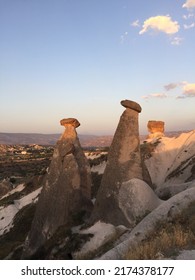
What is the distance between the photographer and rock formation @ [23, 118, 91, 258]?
2039 cm

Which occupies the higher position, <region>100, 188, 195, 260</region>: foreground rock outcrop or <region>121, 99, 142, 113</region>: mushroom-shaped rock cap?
<region>121, 99, 142, 113</region>: mushroom-shaped rock cap

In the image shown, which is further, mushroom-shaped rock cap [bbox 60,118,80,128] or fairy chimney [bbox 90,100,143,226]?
mushroom-shaped rock cap [bbox 60,118,80,128]

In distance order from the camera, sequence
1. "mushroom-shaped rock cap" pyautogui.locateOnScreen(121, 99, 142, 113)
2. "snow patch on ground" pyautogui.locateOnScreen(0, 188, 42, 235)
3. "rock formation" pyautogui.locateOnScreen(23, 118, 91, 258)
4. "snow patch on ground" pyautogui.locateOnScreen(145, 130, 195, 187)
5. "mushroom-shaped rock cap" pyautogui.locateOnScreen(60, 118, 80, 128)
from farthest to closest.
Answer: "snow patch on ground" pyautogui.locateOnScreen(0, 188, 42, 235), "snow patch on ground" pyautogui.locateOnScreen(145, 130, 195, 187), "mushroom-shaped rock cap" pyautogui.locateOnScreen(60, 118, 80, 128), "rock formation" pyautogui.locateOnScreen(23, 118, 91, 258), "mushroom-shaped rock cap" pyautogui.locateOnScreen(121, 99, 142, 113)

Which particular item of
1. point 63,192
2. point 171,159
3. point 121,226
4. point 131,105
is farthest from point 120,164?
point 171,159

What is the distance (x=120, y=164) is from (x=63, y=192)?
4062 mm

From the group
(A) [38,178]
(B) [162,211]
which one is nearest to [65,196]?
(B) [162,211]

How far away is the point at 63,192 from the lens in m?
21.0

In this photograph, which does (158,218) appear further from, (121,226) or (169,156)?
(169,156)

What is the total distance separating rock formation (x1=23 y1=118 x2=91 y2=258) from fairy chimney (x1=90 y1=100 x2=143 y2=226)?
2.16 meters

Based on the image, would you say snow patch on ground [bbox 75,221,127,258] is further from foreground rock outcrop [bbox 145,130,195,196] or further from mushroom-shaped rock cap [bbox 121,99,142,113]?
foreground rock outcrop [bbox 145,130,195,196]

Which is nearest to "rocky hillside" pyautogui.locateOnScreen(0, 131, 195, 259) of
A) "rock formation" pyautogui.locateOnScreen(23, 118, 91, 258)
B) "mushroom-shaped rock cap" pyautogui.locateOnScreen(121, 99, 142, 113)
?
"rock formation" pyautogui.locateOnScreen(23, 118, 91, 258)

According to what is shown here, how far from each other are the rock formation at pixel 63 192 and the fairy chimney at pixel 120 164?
7.07 feet

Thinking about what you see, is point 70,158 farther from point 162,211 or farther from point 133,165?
point 162,211
